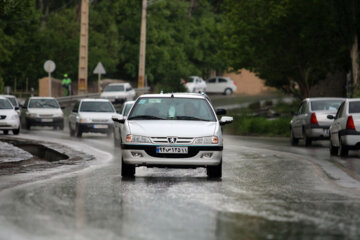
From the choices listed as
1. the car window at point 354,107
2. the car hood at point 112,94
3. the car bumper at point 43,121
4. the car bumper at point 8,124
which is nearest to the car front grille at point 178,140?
the car window at point 354,107

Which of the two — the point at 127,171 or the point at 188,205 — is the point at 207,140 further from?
the point at 188,205

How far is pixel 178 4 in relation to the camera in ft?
251

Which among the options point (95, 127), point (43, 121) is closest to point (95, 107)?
point (95, 127)

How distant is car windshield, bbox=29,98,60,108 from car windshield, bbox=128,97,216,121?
79.6 ft

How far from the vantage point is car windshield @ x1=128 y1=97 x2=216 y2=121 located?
56.2 ft

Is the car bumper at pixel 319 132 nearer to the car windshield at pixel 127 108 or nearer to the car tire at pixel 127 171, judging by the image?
the car windshield at pixel 127 108

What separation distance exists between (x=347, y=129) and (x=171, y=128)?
751cm

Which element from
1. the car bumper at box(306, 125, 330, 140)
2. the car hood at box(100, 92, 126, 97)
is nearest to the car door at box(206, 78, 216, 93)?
the car hood at box(100, 92, 126, 97)

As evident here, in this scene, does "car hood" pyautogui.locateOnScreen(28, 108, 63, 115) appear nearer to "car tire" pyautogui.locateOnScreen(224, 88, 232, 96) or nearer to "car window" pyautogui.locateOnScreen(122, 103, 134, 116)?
"car window" pyautogui.locateOnScreen(122, 103, 134, 116)

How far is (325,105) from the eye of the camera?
2898cm

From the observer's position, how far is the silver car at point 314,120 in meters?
28.0

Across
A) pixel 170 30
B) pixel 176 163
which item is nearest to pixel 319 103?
pixel 176 163

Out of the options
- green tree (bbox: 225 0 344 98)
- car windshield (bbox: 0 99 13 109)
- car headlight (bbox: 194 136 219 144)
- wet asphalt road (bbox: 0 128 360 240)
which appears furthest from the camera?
green tree (bbox: 225 0 344 98)

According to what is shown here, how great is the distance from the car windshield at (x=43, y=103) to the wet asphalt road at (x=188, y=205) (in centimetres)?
2211
